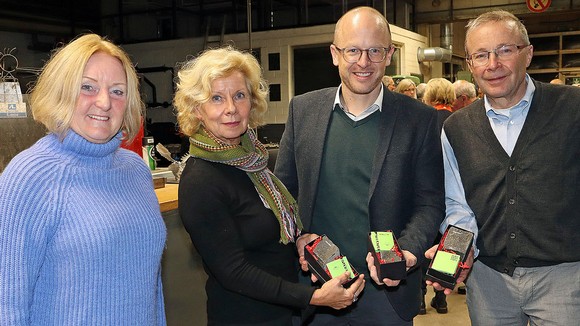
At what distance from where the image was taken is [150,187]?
1763mm

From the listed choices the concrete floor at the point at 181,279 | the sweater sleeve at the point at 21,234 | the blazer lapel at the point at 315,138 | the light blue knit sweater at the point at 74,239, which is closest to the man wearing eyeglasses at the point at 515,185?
the blazer lapel at the point at 315,138

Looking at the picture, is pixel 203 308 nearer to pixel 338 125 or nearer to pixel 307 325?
pixel 307 325

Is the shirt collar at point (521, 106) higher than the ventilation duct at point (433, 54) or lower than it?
lower

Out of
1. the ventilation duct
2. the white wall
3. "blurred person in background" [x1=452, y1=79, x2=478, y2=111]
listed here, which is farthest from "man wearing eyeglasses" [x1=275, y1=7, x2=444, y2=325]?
the ventilation duct

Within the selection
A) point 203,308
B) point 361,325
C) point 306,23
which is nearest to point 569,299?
point 361,325

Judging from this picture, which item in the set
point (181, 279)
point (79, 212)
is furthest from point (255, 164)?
point (181, 279)

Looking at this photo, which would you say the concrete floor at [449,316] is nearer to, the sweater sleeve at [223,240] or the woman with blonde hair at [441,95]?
the woman with blonde hair at [441,95]

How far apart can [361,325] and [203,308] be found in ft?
5.11

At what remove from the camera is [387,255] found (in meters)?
1.83

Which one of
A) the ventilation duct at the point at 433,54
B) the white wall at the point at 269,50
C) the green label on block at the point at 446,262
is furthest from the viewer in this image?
the ventilation duct at the point at 433,54

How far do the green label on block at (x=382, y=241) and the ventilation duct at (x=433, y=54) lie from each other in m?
10.0

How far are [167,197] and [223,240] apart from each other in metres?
1.41

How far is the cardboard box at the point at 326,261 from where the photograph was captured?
1.84 metres

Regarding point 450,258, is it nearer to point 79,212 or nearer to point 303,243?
point 303,243
